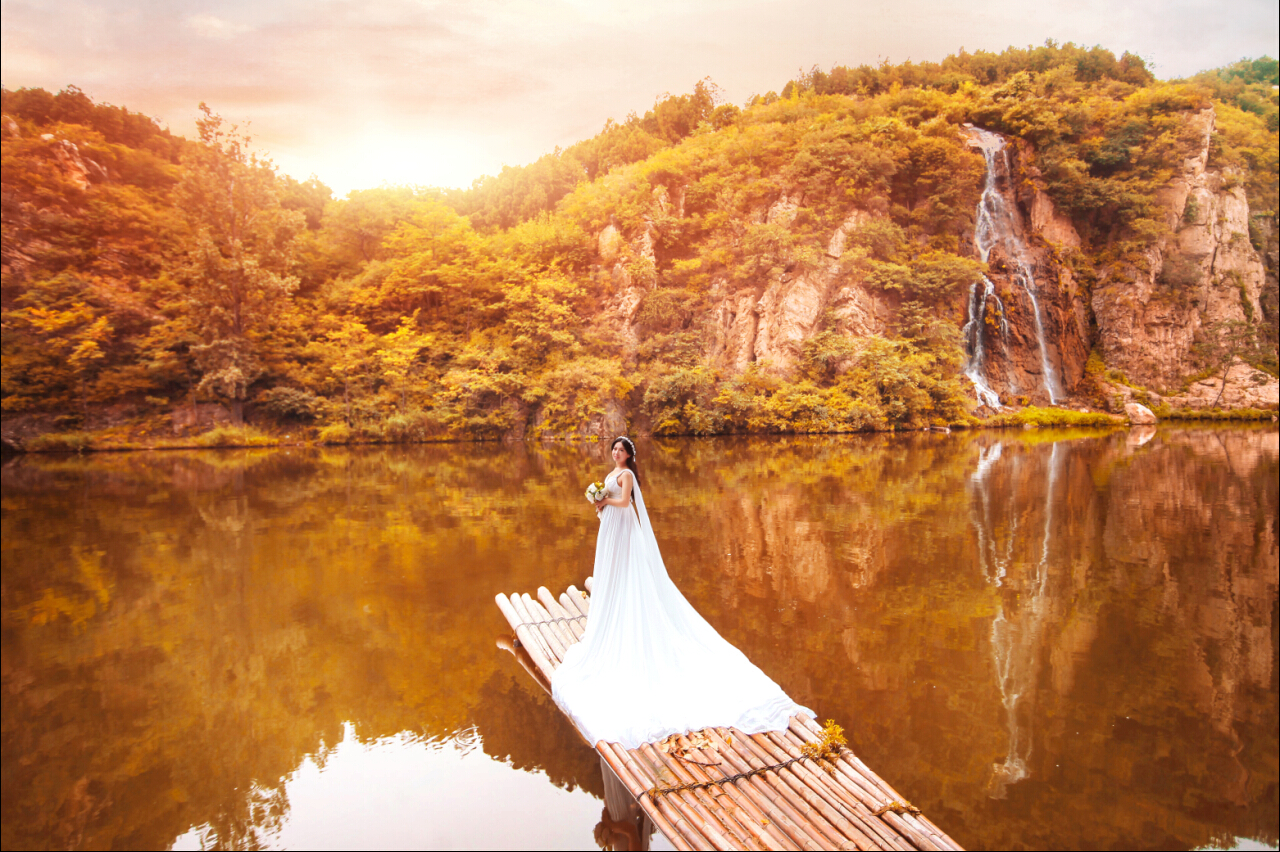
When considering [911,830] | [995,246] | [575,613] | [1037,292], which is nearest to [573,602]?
[575,613]

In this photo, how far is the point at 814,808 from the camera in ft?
9.71

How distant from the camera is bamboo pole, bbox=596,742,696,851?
2.81m

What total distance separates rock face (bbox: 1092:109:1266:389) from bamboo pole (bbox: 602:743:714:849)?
39.5 m

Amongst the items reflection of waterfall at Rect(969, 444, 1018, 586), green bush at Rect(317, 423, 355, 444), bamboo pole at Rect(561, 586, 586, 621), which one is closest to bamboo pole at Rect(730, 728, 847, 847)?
bamboo pole at Rect(561, 586, 586, 621)

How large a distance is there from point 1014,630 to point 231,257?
30010 millimetres

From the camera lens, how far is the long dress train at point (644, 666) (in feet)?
12.5

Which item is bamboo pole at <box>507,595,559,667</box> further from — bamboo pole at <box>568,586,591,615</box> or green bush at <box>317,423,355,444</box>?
green bush at <box>317,423,355,444</box>

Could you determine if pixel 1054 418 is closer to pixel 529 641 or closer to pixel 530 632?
pixel 530 632

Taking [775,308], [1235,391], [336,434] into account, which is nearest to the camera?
[336,434]

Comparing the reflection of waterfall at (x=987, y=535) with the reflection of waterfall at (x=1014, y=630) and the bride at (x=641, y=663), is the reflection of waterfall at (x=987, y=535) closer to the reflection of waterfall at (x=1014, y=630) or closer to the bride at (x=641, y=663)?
the reflection of waterfall at (x=1014, y=630)

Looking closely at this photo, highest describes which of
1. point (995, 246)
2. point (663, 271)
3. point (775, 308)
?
point (995, 246)

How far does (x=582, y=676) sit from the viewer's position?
14.7 feet

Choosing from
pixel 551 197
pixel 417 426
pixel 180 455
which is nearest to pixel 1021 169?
pixel 551 197

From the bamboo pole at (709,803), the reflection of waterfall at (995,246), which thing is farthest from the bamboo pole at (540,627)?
the reflection of waterfall at (995,246)
